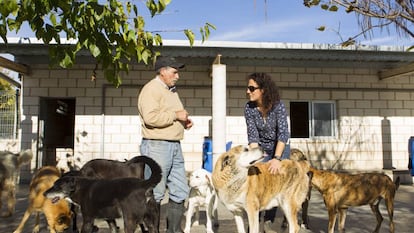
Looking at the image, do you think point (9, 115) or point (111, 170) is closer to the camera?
point (111, 170)

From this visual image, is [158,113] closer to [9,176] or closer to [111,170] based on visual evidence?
[111,170]

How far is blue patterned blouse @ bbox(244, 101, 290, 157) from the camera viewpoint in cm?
402

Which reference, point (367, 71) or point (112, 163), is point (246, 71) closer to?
point (367, 71)

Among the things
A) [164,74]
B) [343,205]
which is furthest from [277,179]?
[164,74]

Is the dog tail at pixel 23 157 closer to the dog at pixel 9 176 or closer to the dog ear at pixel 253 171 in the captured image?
the dog at pixel 9 176

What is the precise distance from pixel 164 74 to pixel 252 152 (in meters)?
1.28

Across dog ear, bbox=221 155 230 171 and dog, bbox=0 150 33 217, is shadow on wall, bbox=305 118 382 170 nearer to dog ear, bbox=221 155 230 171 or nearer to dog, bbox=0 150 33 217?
dog ear, bbox=221 155 230 171

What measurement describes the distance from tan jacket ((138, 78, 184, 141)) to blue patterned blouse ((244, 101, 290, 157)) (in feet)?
2.79

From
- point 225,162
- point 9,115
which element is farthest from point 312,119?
point 9,115

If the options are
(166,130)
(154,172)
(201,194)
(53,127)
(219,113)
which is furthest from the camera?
(53,127)

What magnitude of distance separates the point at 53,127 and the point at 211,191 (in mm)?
9112

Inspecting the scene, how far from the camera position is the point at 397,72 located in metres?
10.3

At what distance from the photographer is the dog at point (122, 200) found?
11.1 feet

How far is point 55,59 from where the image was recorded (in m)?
3.00
